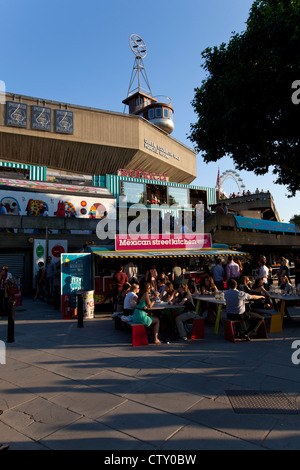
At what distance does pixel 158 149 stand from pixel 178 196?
945 centimetres

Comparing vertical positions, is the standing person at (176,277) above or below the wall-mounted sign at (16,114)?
below

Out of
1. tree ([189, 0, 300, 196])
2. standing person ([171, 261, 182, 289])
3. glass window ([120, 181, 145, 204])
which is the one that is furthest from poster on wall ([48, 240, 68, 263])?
glass window ([120, 181, 145, 204])

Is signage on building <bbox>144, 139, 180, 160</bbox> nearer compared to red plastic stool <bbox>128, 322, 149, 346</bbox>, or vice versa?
red plastic stool <bbox>128, 322, 149, 346</bbox>

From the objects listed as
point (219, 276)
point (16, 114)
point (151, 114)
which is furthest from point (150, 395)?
point (151, 114)

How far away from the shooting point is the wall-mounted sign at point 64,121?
113 feet

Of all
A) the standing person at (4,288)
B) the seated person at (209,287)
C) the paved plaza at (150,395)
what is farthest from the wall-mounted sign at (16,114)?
the paved plaza at (150,395)

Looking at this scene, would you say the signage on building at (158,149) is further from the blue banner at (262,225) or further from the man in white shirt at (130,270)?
the man in white shirt at (130,270)

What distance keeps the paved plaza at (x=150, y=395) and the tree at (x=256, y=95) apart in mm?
9836

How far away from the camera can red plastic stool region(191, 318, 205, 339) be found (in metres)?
7.78

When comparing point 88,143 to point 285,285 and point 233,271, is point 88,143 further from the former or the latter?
point 285,285

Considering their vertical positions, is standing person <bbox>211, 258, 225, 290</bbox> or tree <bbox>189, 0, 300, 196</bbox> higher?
tree <bbox>189, 0, 300, 196</bbox>

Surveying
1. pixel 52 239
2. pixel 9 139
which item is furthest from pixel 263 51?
pixel 9 139

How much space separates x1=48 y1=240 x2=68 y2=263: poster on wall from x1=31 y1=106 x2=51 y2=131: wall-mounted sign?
68.3 ft

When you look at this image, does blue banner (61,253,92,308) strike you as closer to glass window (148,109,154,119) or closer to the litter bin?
the litter bin
